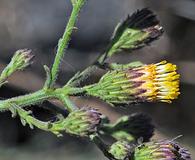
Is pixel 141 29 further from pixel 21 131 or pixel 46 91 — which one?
pixel 21 131

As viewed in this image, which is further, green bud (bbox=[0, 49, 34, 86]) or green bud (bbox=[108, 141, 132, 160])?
green bud (bbox=[0, 49, 34, 86])

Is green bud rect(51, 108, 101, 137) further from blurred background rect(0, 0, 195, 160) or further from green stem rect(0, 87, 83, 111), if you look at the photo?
blurred background rect(0, 0, 195, 160)

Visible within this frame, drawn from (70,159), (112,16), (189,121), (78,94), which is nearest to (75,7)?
(78,94)

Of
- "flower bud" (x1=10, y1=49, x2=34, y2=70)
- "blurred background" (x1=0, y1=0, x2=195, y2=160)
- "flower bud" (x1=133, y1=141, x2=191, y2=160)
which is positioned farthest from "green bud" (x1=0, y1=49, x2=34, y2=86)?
"blurred background" (x1=0, y1=0, x2=195, y2=160)

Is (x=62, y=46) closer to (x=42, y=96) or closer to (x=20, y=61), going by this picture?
(x=42, y=96)

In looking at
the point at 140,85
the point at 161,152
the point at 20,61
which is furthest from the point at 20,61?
the point at 161,152

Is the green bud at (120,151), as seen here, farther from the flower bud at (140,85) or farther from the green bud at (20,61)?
the green bud at (20,61)
